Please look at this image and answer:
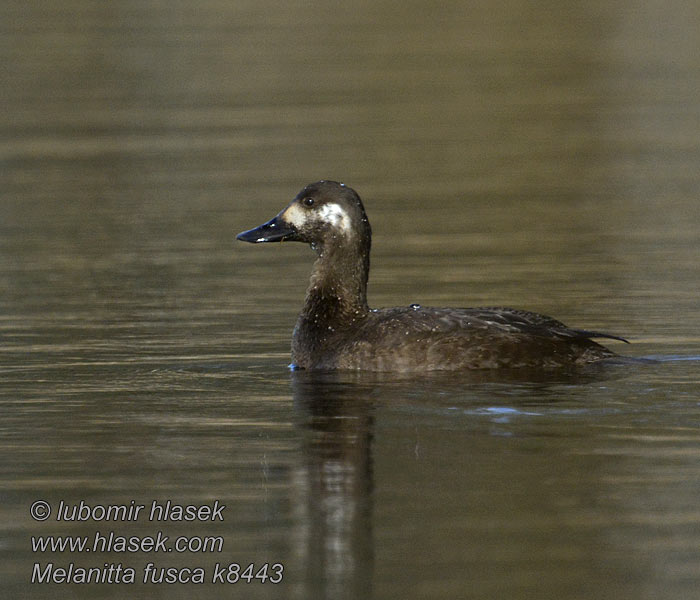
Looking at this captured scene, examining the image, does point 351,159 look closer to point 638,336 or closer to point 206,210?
point 206,210

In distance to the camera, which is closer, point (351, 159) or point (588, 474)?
point (588, 474)

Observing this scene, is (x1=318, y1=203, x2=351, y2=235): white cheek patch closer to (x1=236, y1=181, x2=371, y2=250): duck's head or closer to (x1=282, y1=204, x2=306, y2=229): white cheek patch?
(x1=236, y1=181, x2=371, y2=250): duck's head

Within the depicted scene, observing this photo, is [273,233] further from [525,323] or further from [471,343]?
[525,323]

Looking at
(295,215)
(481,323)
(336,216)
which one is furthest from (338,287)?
(481,323)

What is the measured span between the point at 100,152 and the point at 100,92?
8.84 m

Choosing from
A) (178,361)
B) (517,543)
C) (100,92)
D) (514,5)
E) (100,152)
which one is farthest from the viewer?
(514,5)

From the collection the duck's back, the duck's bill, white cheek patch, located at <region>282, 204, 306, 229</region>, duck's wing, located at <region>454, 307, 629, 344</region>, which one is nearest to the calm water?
the duck's back

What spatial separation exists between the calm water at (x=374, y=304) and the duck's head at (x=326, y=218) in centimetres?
78

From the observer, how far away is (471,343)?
10625 mm

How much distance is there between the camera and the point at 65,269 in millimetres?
15461

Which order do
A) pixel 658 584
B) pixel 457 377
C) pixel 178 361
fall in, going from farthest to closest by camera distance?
pixel 178 361 → pixel 457 377 → pixel 658 584

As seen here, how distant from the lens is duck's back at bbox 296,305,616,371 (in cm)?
1060

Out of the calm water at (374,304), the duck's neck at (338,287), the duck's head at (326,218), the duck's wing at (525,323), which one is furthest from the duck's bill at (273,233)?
the duck's wing at (525,323)

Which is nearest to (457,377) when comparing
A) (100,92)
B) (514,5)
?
(100,92)
